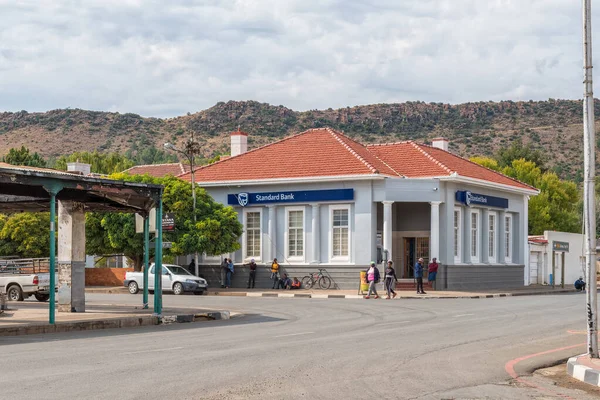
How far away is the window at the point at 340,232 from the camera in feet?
154

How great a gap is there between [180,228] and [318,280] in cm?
750

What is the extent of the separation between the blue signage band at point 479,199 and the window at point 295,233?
8.28 meters

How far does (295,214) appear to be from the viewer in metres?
48.3

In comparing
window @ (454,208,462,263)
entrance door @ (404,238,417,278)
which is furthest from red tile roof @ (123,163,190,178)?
window @ (454,208,462,263)

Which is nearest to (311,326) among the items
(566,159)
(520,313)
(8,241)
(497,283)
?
(520,313)

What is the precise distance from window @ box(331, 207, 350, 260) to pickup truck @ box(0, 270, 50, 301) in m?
16.0

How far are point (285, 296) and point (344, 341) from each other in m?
23.2

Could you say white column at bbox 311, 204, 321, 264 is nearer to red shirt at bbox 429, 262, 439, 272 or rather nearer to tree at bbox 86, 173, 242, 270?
tree at bbox 86, 173, 242, 270

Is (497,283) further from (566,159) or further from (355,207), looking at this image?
(566,159)

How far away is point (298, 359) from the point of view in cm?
1484

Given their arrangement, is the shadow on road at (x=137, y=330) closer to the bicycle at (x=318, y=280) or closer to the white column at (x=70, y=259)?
the white column at (x=70, y=259)

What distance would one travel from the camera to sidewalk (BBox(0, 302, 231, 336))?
21075mm

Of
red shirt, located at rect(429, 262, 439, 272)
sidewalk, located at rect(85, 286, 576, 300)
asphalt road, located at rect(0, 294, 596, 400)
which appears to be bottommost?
sidewalk, located at rect(85, 286, 576, 300)

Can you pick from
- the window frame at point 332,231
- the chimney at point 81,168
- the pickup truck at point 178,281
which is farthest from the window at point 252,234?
the chimney at point 81,168
